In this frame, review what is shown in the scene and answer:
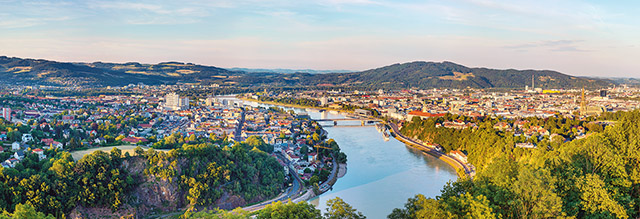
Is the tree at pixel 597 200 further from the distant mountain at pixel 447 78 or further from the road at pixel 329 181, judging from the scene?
the distant mountain at pixel 447 78

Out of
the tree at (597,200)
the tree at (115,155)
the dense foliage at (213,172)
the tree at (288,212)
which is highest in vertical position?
the tree at (597,200)

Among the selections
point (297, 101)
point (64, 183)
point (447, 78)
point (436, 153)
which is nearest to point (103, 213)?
point (64, 183)

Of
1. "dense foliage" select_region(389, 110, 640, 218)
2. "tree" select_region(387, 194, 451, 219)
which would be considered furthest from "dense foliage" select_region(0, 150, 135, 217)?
"dense foliage" select_region(389, 110, 640, 218)

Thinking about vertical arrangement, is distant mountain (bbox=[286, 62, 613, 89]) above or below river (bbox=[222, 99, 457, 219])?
above

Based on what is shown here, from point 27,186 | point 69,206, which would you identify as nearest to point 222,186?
point 69,206

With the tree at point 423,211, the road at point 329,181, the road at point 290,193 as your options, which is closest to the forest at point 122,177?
the road at point 290,193

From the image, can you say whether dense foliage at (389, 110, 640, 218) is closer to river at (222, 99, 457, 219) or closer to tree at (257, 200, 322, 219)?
tree at (257, 200, 322, 219)

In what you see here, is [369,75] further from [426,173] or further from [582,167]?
[582,167]

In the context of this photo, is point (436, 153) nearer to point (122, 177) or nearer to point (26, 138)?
point (122, 177)
